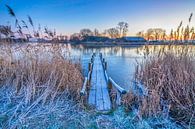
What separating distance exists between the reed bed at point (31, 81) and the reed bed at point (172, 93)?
1.31 meters

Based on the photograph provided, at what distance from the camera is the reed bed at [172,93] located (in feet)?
10.5

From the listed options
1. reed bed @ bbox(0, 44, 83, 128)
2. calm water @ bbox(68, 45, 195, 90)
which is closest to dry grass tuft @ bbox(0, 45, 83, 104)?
reed bed @ bbox(0, 44, 83, 128)

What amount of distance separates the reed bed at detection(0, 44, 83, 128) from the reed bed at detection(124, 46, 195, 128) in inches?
51.5

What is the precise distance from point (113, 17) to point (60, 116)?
582 inches

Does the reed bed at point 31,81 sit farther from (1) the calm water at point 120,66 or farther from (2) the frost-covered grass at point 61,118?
(1) the calm water at point 120,66

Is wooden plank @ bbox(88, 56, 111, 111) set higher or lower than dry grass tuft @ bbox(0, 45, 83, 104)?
lower

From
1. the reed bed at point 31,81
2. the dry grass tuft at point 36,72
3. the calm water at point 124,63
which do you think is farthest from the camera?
the calm water at point 124,63

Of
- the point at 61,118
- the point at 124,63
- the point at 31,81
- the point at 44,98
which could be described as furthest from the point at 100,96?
the point at 124,63

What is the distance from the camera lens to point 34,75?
4.14m

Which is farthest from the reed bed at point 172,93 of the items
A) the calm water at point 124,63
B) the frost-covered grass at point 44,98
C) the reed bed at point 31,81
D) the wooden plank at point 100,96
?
the reed bed at point 31,81

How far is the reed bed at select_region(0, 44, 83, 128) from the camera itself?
3.10m

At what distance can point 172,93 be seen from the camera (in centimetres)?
341

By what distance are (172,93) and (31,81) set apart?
2572 mm

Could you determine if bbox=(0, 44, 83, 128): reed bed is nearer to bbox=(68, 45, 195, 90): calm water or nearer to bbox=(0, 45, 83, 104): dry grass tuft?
bbox=(0, 45, 83, 104): dry grass tuft
